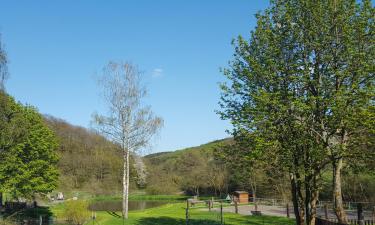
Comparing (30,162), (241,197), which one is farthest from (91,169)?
(30,162)

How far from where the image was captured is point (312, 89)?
17562 mm

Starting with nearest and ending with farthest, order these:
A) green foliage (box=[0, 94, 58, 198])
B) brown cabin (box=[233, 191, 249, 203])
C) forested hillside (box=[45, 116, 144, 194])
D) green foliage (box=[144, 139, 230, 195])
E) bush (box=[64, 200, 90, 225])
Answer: bush (box=[64, 200, 90, 225]), green foliage (box=[0, 94, 58, 198]), brown cabin (box=[233, 191, 249, 203]), green foliage (box=[144, 139, 230, 195]), forested hillside (box=[45, 116, 144, 194])

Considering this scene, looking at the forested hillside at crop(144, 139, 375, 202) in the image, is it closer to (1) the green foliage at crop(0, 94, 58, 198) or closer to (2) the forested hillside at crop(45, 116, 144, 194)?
(2) the forested hillside at crop(45, 116, 144, 194)

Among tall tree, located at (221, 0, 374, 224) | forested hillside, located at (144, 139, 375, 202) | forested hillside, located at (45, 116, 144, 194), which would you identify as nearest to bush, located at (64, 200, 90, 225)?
forested hillside, located at (144, 139, 375, 202)

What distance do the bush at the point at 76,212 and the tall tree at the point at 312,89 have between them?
69.1 feet

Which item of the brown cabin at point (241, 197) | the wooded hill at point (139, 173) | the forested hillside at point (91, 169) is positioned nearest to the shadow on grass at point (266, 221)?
the brown cabin at point (241, 197)

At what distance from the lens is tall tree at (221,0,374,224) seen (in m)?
16.2

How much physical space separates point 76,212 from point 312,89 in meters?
24.6

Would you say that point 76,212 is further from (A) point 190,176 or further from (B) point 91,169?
(B) point 91,169

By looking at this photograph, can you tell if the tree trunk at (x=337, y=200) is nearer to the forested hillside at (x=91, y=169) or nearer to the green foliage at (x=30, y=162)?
the green foliage at (x=30, y=162)

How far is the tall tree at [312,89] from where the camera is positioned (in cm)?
1622

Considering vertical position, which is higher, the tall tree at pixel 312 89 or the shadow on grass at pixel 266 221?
the tall tree at pixel 312 89

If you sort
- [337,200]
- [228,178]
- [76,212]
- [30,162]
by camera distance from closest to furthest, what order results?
[337,200]
[76,212]
[30,162]
[228,178]

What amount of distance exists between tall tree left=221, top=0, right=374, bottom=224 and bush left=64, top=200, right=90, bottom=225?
21.1 metres
